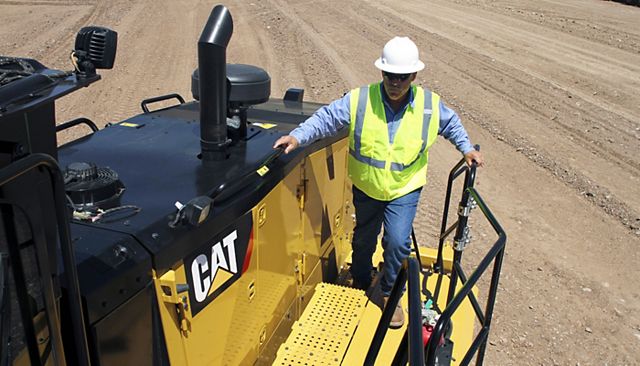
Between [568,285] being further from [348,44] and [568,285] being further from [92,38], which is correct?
[348,44]

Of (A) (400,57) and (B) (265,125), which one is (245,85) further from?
(A) (400,57)

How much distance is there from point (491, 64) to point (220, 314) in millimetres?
13117

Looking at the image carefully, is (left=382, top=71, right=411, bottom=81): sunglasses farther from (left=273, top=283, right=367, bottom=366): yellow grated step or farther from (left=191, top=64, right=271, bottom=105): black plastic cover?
(left=273, top=283, right=367, bottom=366): yellow grated step

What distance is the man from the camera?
3.72 metres

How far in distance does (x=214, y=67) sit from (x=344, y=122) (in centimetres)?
139

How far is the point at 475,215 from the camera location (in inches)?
287

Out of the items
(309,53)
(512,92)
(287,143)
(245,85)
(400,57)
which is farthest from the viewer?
(309,53)

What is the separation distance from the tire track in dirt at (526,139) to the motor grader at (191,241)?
4.48 m

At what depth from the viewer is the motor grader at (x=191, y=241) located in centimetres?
145

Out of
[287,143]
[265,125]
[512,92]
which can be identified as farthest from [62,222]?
[512,92]

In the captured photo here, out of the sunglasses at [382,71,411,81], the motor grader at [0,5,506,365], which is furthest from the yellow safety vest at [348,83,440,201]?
the motor grader at [0,5,506,365]

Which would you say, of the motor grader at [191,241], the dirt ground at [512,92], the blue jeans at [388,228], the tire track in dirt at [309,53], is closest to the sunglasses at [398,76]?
the motor grader at [191,241]

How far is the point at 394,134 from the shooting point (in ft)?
12.5

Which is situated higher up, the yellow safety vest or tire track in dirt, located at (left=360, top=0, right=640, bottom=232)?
the yellow safety vest
